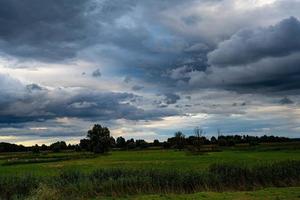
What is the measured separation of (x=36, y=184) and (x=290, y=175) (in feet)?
77.0

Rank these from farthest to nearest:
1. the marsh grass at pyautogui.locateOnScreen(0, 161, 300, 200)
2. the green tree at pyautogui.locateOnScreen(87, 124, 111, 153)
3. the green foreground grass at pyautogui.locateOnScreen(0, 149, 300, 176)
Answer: the green tree at pyautogui.locateOnScreen(87, 124, 111, 153), the green foreground grass at pyautogui.locateOnScreen(0, 149, 300, 176), the marsh grass at pyautogui.locateOnScreen(0, 161, 300, 200)

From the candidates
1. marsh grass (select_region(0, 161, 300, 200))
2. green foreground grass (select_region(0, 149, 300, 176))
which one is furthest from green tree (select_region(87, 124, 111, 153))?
marsh grass (select_region(0, 161, 300, 200))

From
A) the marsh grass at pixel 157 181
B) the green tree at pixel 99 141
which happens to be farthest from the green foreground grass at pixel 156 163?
the green tree at pixel 99 141

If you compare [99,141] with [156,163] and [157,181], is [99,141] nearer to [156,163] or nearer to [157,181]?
[156,163]

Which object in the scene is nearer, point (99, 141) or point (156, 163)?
point (156, 163)

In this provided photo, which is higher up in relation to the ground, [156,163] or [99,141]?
[99,141]

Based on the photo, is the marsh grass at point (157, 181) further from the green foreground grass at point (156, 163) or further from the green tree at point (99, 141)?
the green tree at point (99, 141)

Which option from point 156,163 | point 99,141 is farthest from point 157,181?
point 99,141

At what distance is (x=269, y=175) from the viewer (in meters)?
42.2

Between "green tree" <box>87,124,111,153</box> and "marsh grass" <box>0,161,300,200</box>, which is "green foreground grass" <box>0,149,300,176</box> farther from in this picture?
"green tree" <box>87,124,111,153</box>

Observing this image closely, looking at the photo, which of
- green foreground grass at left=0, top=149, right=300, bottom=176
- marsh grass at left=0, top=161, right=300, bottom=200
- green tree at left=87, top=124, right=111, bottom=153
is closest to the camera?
marsh grass at left=0, top=161, right=300, bottom=200

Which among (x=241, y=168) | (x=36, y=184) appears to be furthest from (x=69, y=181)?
(x=241, y=168)

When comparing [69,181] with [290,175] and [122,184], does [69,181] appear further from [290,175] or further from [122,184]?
[290,175]

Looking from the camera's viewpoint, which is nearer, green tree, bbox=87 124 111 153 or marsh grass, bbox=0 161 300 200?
marsh grass, bbox=0 161 300 200
